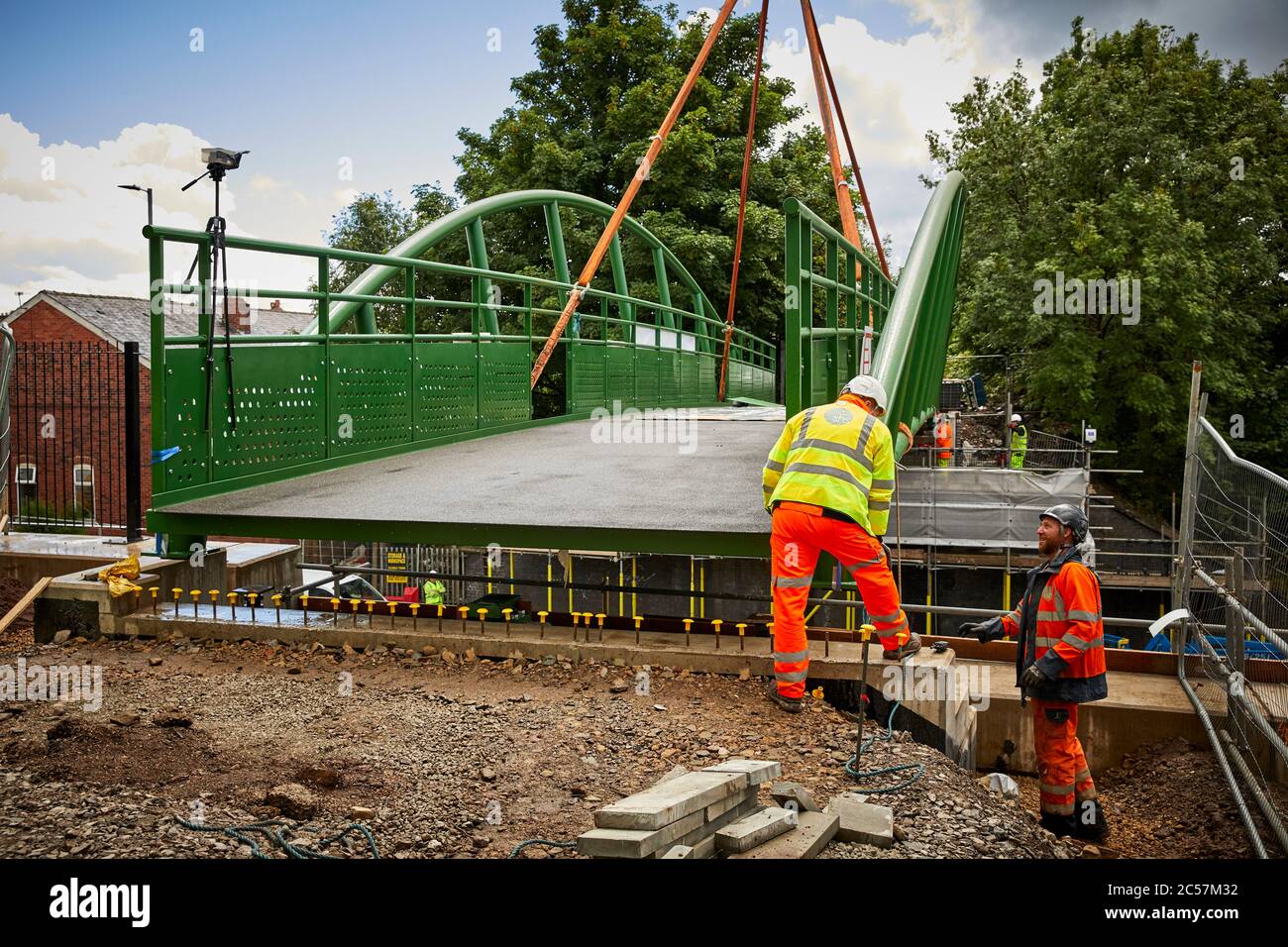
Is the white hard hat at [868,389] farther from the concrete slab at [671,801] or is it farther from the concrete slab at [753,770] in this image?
the concrete slab at [671,801]

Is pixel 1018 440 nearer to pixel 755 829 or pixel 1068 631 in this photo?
pixel 1068 631

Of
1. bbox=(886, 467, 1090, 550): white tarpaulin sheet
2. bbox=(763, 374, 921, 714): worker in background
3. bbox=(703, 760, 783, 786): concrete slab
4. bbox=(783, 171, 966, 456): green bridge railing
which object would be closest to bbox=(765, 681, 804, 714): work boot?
bbox=(763, 374, 921, 714): worker in background

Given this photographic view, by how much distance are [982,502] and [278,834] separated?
55.3 ft

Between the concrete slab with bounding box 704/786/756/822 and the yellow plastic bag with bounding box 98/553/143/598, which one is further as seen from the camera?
Answer: the yellow plastic bag with bounding box 98/553/143/598

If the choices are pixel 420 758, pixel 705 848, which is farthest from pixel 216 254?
pixel 705 848

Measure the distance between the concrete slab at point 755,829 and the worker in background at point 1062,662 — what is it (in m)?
2.54

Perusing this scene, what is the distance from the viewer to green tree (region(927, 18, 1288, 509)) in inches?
1104

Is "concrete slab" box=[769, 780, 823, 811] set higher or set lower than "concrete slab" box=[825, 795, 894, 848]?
higher

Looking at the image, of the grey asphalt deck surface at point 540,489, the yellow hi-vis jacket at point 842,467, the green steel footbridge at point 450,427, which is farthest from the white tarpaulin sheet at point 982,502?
the yellow hi-vis jacket at point 842,467

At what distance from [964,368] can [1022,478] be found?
2256 centimetres

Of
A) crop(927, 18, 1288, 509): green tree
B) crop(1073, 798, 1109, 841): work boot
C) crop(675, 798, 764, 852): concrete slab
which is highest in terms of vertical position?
crop(927, 18, 1288, 509): green tree

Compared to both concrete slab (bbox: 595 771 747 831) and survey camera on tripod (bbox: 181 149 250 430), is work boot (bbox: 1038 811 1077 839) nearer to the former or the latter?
concrete slab (bbox: 595 771 747 831)

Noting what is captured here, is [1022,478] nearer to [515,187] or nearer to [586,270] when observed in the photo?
[586,270]
